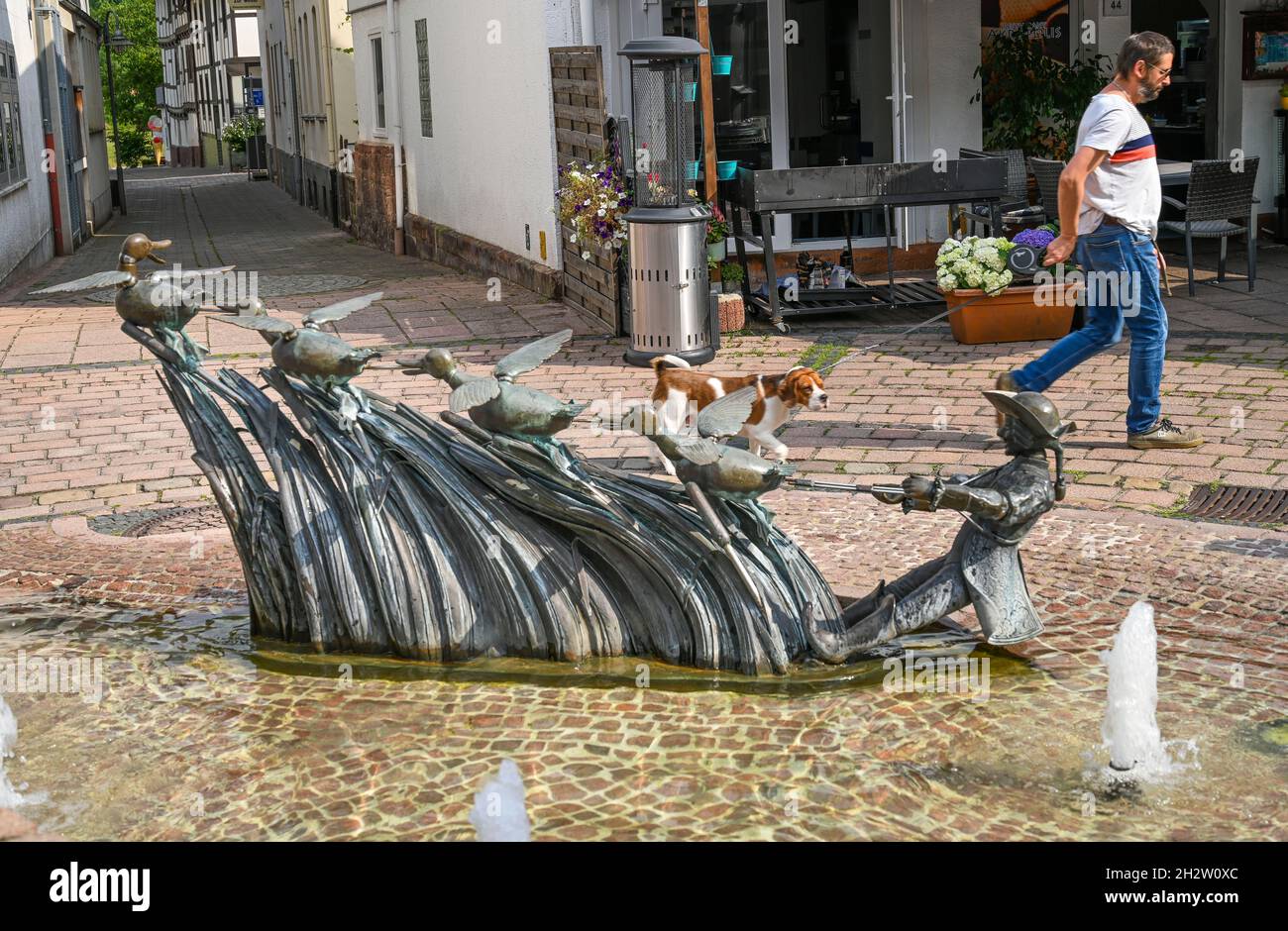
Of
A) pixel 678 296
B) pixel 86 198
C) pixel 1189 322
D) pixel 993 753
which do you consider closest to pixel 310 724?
pixel 993 753

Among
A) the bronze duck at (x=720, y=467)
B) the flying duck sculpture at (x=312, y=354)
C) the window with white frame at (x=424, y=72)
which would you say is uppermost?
the window with white frame at (x=424, y=72)

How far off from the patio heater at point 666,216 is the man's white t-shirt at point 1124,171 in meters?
3.53

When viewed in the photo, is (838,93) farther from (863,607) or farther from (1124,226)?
(863,607)

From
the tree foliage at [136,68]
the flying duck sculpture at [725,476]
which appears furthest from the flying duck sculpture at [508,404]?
the tree foliage at [136,68]

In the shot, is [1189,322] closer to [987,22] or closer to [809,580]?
[987,22]

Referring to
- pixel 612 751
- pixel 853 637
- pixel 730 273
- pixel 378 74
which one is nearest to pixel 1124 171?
pixel 853 637

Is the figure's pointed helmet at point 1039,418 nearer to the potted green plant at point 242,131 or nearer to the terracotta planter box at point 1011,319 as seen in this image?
the terracotta planter box at point 1011,319

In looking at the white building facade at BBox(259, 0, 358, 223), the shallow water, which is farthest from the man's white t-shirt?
the white building facade at BBox(259, 0, 358, 223)

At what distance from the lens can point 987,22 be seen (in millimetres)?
14633

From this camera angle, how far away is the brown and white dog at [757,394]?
266 inches

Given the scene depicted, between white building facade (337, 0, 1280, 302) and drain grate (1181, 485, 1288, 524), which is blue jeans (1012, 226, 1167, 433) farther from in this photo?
white building facade (337, 0, 1280, 302)

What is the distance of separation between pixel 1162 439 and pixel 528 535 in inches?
156

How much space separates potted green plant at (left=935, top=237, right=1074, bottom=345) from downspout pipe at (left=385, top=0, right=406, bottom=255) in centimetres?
1181

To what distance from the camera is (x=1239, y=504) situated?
6.43 meters
